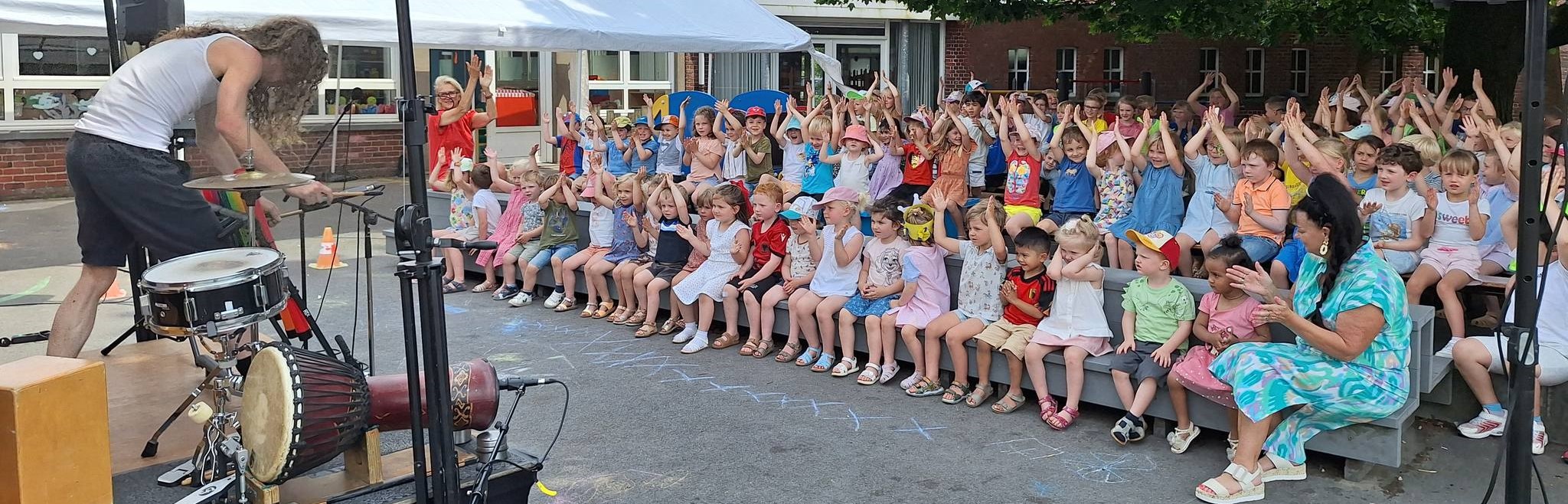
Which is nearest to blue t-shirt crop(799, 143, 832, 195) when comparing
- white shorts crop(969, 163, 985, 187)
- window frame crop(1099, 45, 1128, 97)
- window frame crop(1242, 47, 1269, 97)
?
white shorts crop(969, 163, 985, 187)

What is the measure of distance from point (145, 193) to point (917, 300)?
3521 millimetres

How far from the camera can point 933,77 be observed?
82.1ft

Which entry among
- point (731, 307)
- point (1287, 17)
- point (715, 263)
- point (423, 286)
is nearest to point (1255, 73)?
point (1287, 17)

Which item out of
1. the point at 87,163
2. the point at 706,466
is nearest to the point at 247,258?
the point at 87,163

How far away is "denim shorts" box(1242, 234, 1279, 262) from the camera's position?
6.68 meters

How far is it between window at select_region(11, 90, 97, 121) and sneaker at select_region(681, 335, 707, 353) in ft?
35.5

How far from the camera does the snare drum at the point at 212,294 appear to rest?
3736 mm

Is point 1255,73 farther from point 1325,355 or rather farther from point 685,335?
point 1325,355

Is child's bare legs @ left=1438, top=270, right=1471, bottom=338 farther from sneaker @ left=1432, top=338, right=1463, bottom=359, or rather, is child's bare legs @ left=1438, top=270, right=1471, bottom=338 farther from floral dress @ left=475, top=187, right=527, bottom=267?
floral dress @ left=475, top=187, right=527, bottom=267

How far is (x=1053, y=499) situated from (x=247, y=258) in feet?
9.74

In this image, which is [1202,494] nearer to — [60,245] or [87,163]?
[87,163]

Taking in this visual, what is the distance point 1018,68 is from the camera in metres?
26.0

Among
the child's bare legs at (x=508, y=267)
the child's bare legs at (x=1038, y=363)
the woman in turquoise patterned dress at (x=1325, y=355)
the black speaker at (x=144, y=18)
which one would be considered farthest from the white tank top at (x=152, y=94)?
the child's bare legs at (x=508, y=267)

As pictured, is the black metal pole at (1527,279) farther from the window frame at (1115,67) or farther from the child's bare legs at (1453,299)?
the window frame at (1115,67)
